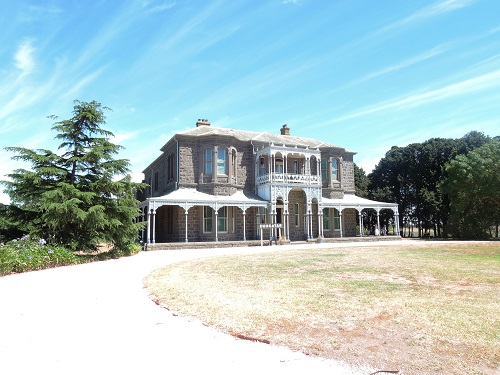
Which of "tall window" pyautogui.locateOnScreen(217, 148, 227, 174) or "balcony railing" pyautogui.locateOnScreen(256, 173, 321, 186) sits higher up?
"tall window" pyautogui.locateOnScreen(217, 148, 227, 174)

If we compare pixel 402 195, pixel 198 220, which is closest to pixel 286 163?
pixel 198 220

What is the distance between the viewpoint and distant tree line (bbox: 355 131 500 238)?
3169cm

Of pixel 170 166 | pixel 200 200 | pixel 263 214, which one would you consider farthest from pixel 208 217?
pixel 170 166

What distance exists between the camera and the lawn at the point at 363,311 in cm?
431

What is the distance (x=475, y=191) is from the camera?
31688 mm

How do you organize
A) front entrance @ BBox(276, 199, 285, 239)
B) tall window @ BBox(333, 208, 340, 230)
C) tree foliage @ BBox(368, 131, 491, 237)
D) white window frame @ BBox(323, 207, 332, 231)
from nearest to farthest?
front entrance @ BBox(276, 199, 285, 239)
white window frame @ BBox(323, 207, 332, 231)
tall window @ BBox(333, 208, 340, 230)
tree foliage @ BBox(368, 131, 491, 237)

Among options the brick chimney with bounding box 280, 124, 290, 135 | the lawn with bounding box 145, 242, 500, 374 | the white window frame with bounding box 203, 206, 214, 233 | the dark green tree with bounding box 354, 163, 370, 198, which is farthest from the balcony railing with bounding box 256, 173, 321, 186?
the dark green tree with bounding box 354, 163, 370, 198

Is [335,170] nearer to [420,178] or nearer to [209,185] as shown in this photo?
[209,185]

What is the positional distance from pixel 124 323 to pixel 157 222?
2746cm

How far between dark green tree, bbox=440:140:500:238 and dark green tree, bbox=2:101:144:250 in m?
27.7

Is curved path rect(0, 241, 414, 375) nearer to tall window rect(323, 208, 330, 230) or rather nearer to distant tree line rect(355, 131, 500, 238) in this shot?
tall window rect(323, 208, 330, 230)

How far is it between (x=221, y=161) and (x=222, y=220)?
447cm

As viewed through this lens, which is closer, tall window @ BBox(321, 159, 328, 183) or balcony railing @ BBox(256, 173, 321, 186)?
balcony railing @ BBox(256, 173, 321, 186)

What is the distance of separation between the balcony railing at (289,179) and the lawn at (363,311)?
17.5 m
